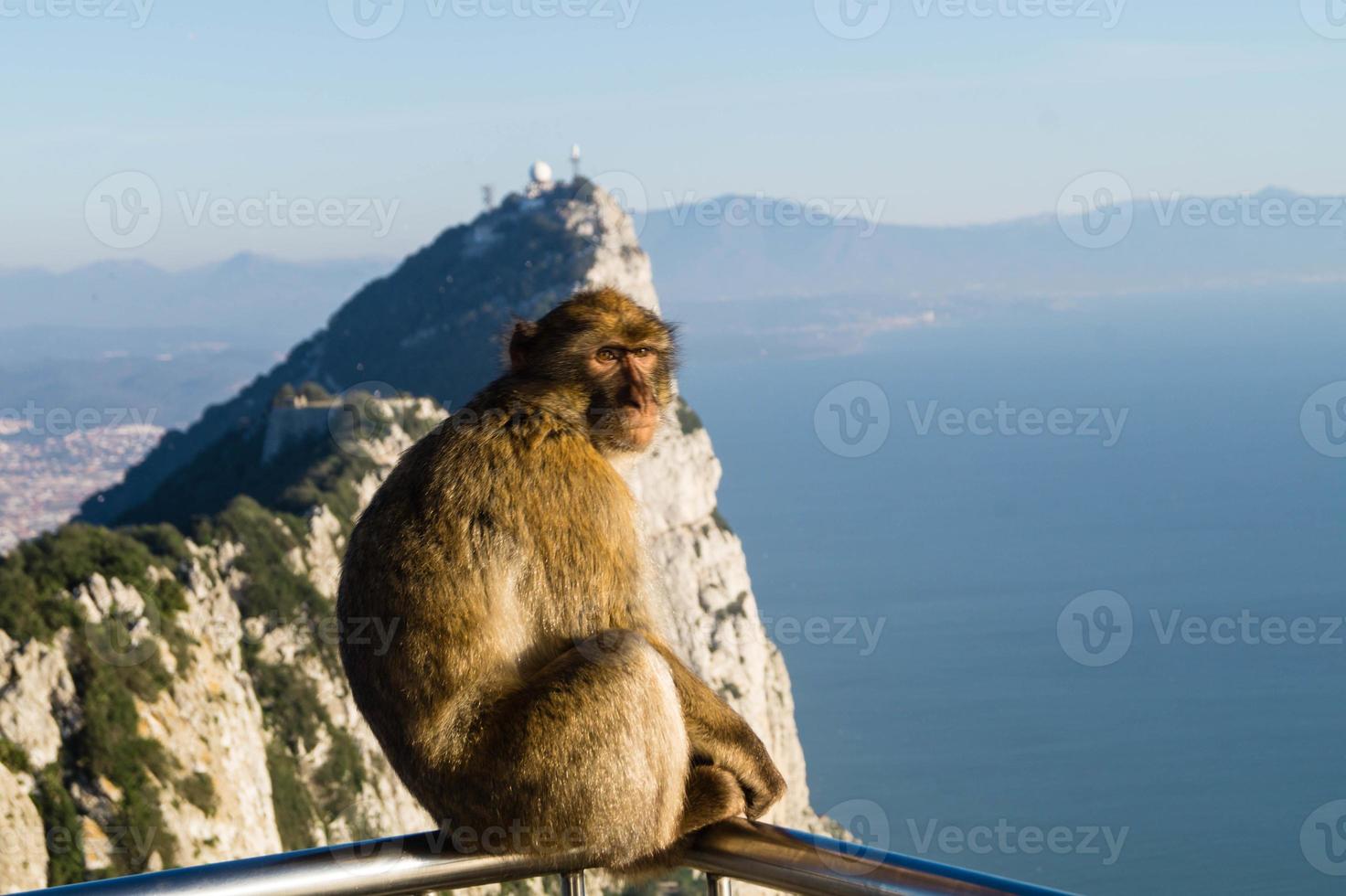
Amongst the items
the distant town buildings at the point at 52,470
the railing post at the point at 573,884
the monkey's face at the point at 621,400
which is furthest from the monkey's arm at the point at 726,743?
the distant town buildings at the point at 52,470

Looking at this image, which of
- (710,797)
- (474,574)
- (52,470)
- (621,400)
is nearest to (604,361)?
(621,400)

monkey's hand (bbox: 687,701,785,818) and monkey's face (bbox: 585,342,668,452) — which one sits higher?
monkey's face (bbox: 585,342,668,452)

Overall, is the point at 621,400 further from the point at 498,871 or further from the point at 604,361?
the point at 498,871

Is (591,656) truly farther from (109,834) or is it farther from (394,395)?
(394,395)

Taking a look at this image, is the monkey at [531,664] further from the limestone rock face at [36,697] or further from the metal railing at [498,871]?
the limestone rock face at [36,697]

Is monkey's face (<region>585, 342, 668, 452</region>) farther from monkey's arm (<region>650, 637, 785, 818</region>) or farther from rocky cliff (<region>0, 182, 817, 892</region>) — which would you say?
monkey's arm (<region>650, 637, 785, 818</region>)

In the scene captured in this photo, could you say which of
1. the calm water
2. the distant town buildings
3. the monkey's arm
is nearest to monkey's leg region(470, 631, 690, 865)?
the monkey's arm

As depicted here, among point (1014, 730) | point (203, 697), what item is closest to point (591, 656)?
point (203, 697)
